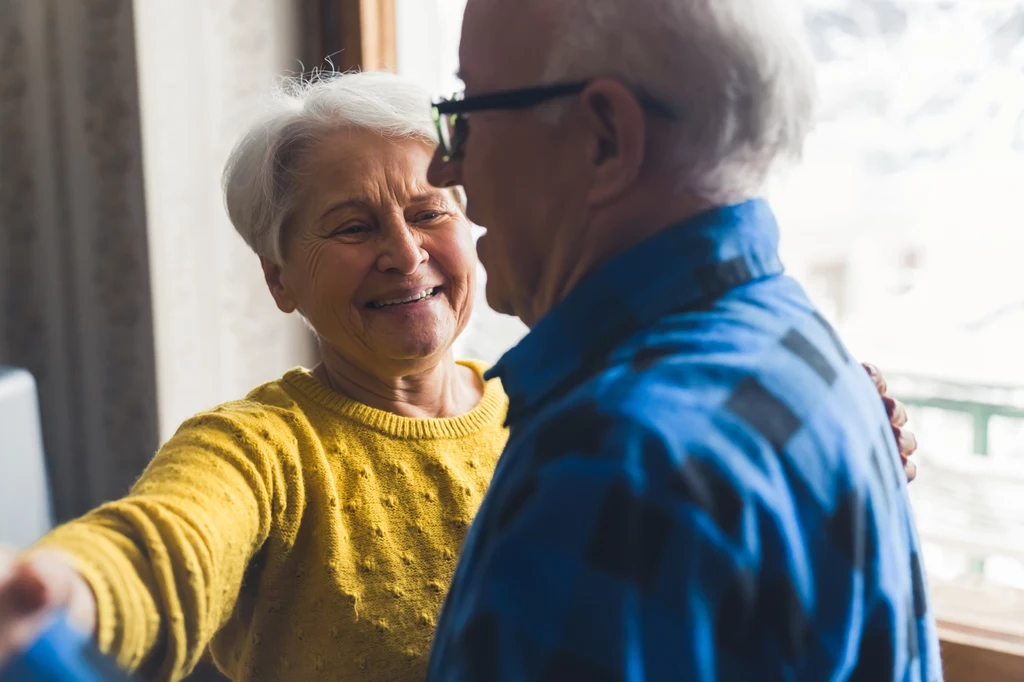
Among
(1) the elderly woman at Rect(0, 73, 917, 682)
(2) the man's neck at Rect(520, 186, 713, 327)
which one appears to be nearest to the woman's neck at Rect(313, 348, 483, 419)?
(1) the elderly woman at Rect(0, 73, 917, 682)

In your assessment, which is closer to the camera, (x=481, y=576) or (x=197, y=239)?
(x=481, y=576)

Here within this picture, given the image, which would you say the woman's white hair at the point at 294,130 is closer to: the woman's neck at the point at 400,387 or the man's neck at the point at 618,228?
the woman's neck at the point at 400,387

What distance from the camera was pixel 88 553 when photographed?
81 cm

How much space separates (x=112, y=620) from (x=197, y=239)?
1.32m

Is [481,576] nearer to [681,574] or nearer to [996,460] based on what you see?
[681,574]

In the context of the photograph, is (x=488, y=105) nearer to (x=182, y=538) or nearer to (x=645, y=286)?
(x=645, y=286)

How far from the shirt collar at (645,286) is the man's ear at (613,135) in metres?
0.06

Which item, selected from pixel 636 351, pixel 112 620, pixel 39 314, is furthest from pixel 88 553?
pixel 39 314

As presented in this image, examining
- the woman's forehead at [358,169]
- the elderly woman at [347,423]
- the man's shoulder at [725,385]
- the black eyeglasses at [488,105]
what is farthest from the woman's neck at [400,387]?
the man's shoulder at [725,385]

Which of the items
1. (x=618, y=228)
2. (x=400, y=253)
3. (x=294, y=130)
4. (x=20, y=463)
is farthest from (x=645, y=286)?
(x=20, y=463)

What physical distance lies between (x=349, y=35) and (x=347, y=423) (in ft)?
3.76

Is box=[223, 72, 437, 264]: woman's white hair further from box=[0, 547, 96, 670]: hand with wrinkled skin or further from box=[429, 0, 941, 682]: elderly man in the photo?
box=[0, 547, 96, 670]: hand with wrinkled skin

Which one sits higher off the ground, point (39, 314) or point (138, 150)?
point (138, 150)

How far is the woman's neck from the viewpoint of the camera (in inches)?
53.4
